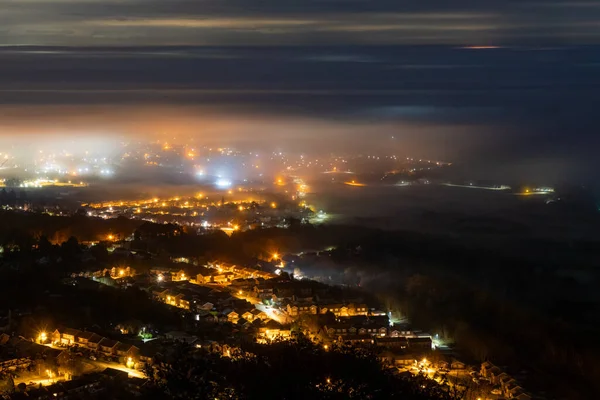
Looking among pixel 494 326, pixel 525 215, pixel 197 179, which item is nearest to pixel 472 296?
pixel 494 326

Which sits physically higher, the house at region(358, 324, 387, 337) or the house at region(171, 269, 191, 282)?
the house at region(358, 324, 387, 337)

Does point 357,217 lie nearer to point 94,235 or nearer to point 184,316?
point 94,235

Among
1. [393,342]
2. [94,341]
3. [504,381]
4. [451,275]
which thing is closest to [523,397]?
[504,381]

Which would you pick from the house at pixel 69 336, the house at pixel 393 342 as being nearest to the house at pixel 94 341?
the house at pixel 69 336

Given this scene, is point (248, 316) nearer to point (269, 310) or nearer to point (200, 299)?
point (269, 310)

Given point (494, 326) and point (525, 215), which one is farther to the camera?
point (525, 215)

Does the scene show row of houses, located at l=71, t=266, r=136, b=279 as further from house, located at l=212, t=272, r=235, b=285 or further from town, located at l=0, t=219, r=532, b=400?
house, located at l=212, t=272, r=235, b=285

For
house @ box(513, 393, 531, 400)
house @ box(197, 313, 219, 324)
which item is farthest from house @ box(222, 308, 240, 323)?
house @ box(513, 393, 531, 400)
